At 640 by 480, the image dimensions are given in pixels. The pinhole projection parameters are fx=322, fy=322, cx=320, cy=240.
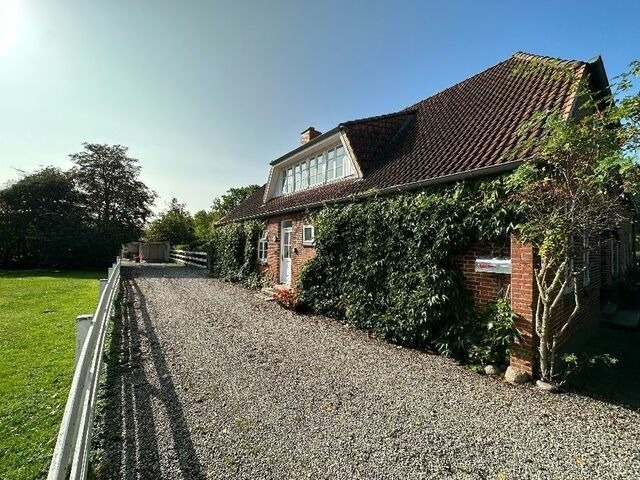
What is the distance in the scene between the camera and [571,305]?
6.21m

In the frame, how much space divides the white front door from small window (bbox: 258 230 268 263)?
1491mm

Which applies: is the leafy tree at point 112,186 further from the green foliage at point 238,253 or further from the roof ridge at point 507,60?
the roof ridge at point 507,60

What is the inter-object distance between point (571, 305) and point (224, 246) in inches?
584

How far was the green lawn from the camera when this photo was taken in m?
3.14

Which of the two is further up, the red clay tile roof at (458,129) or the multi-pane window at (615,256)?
the red clay tile roof at (458,129)

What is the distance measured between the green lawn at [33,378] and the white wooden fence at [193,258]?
12.0 m

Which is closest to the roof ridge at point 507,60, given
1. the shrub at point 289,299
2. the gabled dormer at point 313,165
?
the gabled dormer at point 313,165

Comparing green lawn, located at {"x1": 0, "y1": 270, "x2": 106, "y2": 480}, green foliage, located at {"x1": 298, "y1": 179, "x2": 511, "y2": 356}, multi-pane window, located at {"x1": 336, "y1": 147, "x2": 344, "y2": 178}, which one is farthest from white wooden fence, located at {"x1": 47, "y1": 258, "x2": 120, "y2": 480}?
multi-pane window, located at {"x1": 336, "y1": 147, "x2": 344, "y2": 178}

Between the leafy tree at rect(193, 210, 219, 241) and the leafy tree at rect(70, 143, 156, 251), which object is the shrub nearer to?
the leafy tree at rect(70, 143, 156, 251)

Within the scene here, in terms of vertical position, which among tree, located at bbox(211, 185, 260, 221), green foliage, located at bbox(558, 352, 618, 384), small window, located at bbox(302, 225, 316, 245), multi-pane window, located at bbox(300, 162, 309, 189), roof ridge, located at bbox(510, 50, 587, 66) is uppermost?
tree, located at bbox(211, 185, 260, 221)

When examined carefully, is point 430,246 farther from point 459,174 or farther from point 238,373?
point 238,373

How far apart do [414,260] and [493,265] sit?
1.43m

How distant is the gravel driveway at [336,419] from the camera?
2955 millimetres

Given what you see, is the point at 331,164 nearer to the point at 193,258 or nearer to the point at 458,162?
the point at 458,162
